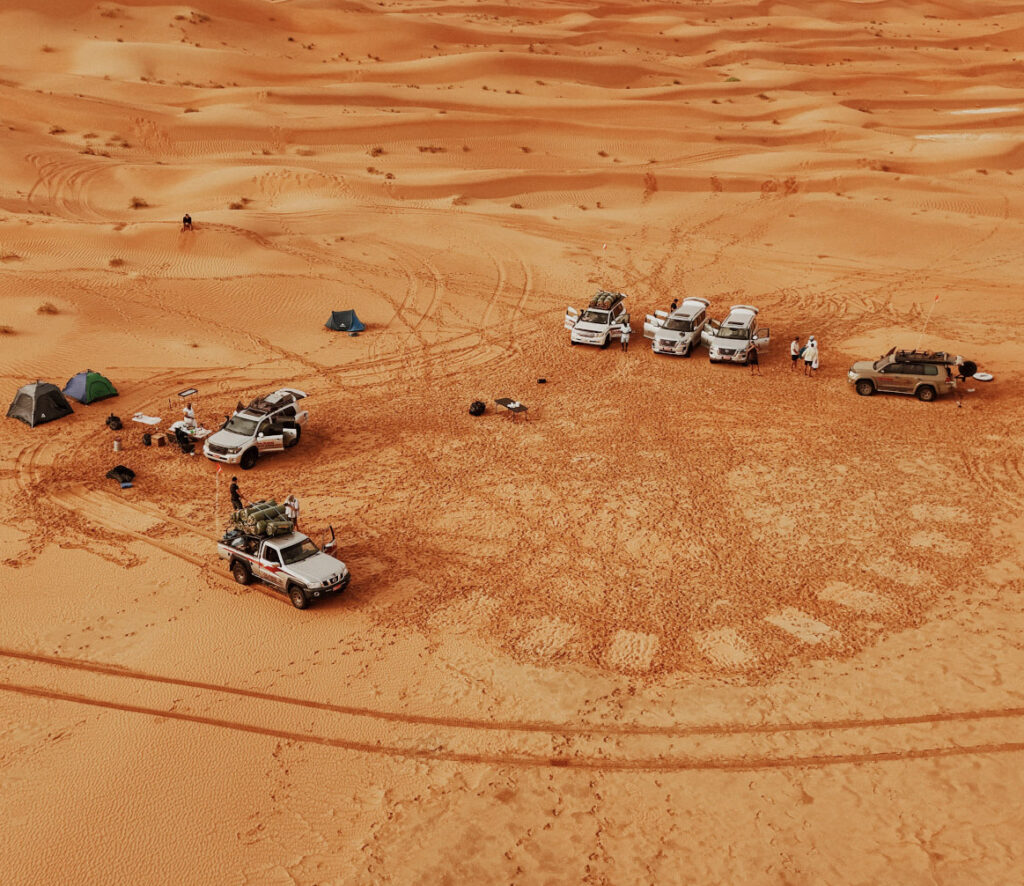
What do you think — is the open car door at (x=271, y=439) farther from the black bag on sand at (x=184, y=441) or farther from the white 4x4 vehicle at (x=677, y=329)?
the white 4x4 vehicle at (x=677, y=329)

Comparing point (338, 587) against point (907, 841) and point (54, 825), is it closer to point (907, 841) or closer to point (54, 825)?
point (54, 825)

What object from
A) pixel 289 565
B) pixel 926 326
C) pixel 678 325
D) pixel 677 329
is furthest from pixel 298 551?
pixel 926 326

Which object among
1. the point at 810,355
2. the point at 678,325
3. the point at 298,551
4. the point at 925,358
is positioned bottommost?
the point at 298,551

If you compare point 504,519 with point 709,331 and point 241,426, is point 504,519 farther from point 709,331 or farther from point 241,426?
point 709,331

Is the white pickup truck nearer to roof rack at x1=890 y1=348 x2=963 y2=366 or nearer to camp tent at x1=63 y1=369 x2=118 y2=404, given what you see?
camp tent at x1=63 y1=369 x2=118 y2=404

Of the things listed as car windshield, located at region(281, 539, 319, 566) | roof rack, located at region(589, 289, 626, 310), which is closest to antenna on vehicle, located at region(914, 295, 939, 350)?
roof rack, located at region(589, 289, 626, 310)

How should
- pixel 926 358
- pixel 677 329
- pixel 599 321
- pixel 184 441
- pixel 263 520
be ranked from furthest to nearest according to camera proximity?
pixel 599 321, pixel 677 329, pixel 926 358, pixel 184 441, pixel 263 520
